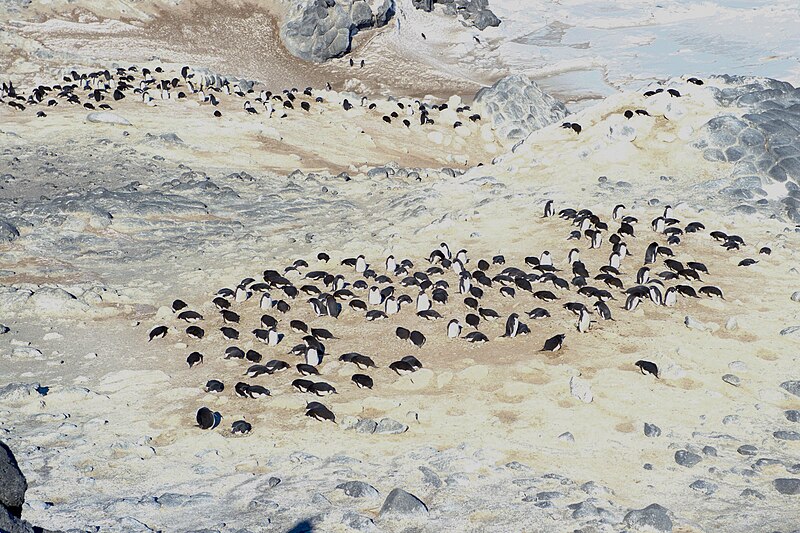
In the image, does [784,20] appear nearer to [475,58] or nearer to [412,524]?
[475,58]

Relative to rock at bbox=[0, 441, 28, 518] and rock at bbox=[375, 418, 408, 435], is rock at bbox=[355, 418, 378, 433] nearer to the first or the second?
rock at bbox=[375, 418, 408, 435]

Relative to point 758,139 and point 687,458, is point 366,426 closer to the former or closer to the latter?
point 687,458

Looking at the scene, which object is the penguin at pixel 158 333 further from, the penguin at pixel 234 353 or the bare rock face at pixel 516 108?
the bare rock face at pixel 516 108

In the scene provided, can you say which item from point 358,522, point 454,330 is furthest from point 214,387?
point 358,522

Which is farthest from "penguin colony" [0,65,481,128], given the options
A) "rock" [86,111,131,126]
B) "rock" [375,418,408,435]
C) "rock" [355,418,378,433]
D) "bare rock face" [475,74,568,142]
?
"rock" [375,418,408,435]

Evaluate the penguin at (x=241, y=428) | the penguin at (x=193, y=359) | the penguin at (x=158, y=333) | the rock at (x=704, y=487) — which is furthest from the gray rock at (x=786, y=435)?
the penguin at (x=158, y=333)

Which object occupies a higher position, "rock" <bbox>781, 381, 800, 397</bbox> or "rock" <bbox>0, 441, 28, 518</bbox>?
"rock" <bbox>0, 441, 28, 518</bbox>

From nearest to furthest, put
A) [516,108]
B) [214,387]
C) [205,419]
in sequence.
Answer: [205,419], [214,387], [516,108]
